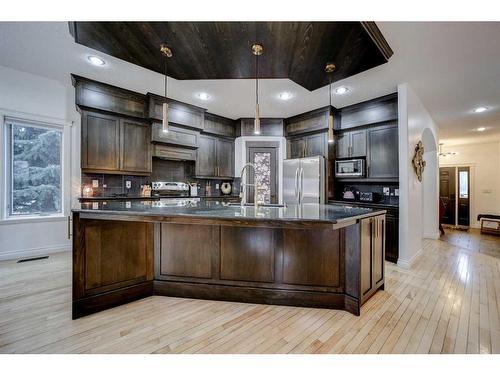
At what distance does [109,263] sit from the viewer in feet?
6.96

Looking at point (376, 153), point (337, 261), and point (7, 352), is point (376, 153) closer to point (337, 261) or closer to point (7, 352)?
point (337, 261)

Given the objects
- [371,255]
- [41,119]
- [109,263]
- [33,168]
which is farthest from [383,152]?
[33,168]

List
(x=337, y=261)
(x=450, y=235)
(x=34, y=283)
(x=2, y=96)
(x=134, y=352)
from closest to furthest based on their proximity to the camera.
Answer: (x=134, y=352)
(x=337, y=261)
(x=34, y=283)
(x=2, y=96)
(x=450, y=235)

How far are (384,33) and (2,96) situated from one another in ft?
16.3

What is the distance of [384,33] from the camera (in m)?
2.24

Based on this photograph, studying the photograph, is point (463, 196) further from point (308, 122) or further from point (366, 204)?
point (308, 122)

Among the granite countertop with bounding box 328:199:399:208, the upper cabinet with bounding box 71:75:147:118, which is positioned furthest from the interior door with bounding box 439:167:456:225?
the upper cabinet with bounding box 71:75:147:118

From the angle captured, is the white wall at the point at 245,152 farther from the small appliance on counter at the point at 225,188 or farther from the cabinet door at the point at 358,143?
the cabinet door at the point at 358,143

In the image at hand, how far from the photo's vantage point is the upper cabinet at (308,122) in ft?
15.0

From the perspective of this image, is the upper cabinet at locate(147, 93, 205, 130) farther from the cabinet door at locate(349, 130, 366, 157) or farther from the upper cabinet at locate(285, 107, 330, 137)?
the cabinet door at locate(349, 130, 366, 157)

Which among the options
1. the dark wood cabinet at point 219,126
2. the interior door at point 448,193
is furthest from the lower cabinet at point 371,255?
the interior door at point 448,193

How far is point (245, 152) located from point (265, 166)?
57cm

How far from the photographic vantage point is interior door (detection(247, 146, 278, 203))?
535cm

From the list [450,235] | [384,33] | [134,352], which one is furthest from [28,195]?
[450,235]
